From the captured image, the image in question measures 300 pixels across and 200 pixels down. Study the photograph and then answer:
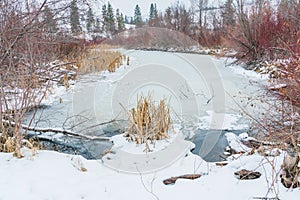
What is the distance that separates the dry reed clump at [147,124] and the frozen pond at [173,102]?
0.22 meters

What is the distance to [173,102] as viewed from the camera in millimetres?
4707

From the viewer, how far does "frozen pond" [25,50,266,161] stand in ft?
11.5

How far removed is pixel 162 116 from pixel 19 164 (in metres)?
1.39

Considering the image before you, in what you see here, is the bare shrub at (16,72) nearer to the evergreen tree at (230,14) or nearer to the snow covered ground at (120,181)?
the snow covered ground at (120,181)

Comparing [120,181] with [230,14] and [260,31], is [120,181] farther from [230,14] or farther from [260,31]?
[230,14]

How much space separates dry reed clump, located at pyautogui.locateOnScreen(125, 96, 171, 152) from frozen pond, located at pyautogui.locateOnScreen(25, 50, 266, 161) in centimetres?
22

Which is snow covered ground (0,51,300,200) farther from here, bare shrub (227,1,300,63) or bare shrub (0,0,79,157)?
bare shrub (227,1,300,63)

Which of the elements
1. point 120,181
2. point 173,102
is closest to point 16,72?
point 120,181

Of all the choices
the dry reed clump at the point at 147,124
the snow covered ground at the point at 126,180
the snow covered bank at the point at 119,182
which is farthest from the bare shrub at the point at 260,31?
the snow covered bank at the point at 119,182

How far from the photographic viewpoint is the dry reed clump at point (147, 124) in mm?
2787

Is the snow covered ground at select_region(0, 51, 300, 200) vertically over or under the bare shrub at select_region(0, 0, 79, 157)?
under

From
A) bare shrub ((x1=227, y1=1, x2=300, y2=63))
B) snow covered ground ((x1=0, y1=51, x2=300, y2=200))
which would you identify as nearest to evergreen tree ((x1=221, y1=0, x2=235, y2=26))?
bare shrub ((x1=227, y1=1, x2=300, y2=63))

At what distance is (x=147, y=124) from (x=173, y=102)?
195 cm

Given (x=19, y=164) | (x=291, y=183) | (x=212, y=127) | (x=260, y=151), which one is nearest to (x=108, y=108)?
(x=212, y=127)
